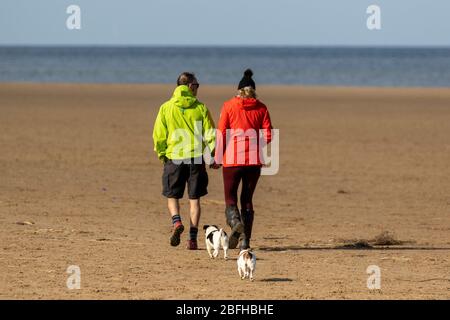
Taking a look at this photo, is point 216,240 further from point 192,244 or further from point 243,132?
point 243,132

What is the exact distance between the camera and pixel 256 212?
49.4ft

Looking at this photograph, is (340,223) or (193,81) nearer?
(193,81)

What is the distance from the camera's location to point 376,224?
14.2m

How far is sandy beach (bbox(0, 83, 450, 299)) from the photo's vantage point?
Answer: 31.3ft

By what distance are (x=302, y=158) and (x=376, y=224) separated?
7.20m

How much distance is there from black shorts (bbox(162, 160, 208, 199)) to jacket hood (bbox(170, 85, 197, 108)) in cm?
60

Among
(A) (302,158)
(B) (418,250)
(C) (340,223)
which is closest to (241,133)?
(B) (418,250)

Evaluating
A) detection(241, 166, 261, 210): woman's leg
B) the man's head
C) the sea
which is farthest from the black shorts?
the sea

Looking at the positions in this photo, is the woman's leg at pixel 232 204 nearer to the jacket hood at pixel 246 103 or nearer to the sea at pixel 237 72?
the jacket hood at pixel 246 103

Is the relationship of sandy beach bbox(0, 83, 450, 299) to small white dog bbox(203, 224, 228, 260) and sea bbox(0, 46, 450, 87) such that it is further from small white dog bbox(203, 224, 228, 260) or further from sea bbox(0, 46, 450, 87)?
sea bbox(0, 46, 450, 87)

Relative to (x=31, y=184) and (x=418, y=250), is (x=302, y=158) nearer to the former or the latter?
(x=31, y=184)

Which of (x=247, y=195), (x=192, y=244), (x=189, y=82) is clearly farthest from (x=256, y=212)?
(x=189, y=82)

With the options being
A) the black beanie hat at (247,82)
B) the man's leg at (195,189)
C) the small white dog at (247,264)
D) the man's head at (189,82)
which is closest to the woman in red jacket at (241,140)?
the black beanie hat at (247,82)
